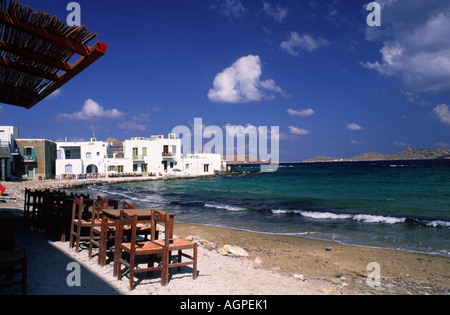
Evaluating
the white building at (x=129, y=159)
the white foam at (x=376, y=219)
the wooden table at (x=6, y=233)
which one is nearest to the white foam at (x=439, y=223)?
the white foam at (x=376, y=219)

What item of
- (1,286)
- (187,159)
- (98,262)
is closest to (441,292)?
(98,262)

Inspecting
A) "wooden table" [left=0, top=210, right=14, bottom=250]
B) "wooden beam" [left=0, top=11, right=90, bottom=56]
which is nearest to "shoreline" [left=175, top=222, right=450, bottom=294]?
"wooden table" [left=0, top=210, right=14, bottom=250]

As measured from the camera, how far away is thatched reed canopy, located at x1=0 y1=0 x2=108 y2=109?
3.95 metres

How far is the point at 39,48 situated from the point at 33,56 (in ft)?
0.61

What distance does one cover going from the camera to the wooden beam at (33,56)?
439cm

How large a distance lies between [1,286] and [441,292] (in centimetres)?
791

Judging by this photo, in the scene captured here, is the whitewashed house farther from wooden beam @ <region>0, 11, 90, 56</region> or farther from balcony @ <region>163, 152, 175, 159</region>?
wooden beam @ <region>0, 11, 90, 56</region>

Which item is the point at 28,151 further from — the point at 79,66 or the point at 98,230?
the point at 79,66

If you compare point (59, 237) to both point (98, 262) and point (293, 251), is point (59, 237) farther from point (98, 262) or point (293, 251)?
point (293, 251)

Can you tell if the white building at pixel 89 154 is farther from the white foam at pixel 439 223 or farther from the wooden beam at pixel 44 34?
the wooden beam at pixel 44 34

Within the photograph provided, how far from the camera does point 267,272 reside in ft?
20.7

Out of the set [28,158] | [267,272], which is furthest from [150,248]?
[28,158]

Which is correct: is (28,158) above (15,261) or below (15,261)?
above
